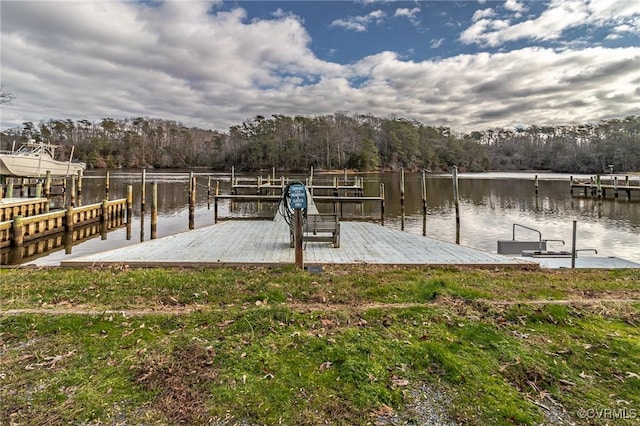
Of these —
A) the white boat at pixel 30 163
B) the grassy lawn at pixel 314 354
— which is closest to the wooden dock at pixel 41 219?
the grassy lawn at pixel 314 354

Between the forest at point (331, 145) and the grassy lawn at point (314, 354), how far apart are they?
68.8 m

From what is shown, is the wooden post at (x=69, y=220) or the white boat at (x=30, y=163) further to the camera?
the white boat at (x=30, y=163)

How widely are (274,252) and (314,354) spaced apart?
14.6ft

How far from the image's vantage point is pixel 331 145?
80.4 meters

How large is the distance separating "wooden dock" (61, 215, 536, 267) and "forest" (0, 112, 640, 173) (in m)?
64.3

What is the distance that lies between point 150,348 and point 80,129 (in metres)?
101

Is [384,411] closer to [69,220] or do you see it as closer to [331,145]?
[69,220]

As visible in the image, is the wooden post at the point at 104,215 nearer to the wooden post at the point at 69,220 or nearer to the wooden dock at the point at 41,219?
the wooden dock at the point at 41,219

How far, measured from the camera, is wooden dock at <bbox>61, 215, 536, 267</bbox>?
22.4 feet

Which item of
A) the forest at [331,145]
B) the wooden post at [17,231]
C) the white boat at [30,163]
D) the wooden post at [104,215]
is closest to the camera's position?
the wooden post at [17,231]

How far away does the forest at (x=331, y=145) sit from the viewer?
238 feet

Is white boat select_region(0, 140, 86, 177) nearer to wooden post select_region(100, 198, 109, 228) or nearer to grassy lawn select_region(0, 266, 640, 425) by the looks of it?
wooden post select_region(100, 198, 109, 228)

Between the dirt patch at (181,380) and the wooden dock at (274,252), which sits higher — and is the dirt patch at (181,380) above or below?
below

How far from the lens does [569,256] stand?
951 cm
